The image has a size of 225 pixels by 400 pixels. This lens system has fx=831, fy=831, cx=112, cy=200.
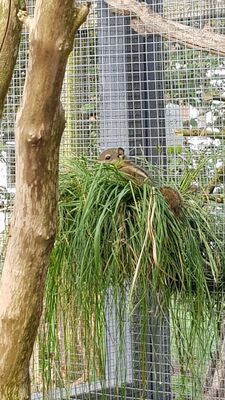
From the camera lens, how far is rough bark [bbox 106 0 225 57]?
1.65 metres

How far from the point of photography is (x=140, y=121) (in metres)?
1.78

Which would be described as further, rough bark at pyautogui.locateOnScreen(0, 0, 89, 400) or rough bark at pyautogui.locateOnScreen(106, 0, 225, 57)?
rough bark at pyautogui.locateOnScreen(106, 0, 225, 57)

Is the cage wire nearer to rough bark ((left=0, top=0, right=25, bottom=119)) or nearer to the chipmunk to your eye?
the chipmunk

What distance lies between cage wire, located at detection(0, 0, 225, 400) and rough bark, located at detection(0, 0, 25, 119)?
470 millimetres

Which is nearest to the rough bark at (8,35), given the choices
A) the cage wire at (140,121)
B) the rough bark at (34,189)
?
the rough bark at (34,189)

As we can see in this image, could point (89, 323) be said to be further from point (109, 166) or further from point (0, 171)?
point (0, 171)

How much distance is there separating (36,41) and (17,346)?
0.35 meters

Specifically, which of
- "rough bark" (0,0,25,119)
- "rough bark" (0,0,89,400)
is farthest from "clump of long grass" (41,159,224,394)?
"rough bark" (0,0,89,400)

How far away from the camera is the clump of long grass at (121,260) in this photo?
142 cm

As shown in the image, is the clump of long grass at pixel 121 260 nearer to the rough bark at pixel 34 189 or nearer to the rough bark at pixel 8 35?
the rough bark at pixel 8 35

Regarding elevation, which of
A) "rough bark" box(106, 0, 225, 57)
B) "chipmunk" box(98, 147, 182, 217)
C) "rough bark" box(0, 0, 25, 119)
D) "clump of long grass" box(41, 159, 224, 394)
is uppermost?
"rough bark" box(106, 0, 225, 57)

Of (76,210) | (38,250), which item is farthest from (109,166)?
(38,250)

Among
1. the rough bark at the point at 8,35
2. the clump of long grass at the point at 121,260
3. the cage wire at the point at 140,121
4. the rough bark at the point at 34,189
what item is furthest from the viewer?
the cage wire at the point at 140,121

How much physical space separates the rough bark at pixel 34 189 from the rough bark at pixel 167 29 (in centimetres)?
72
